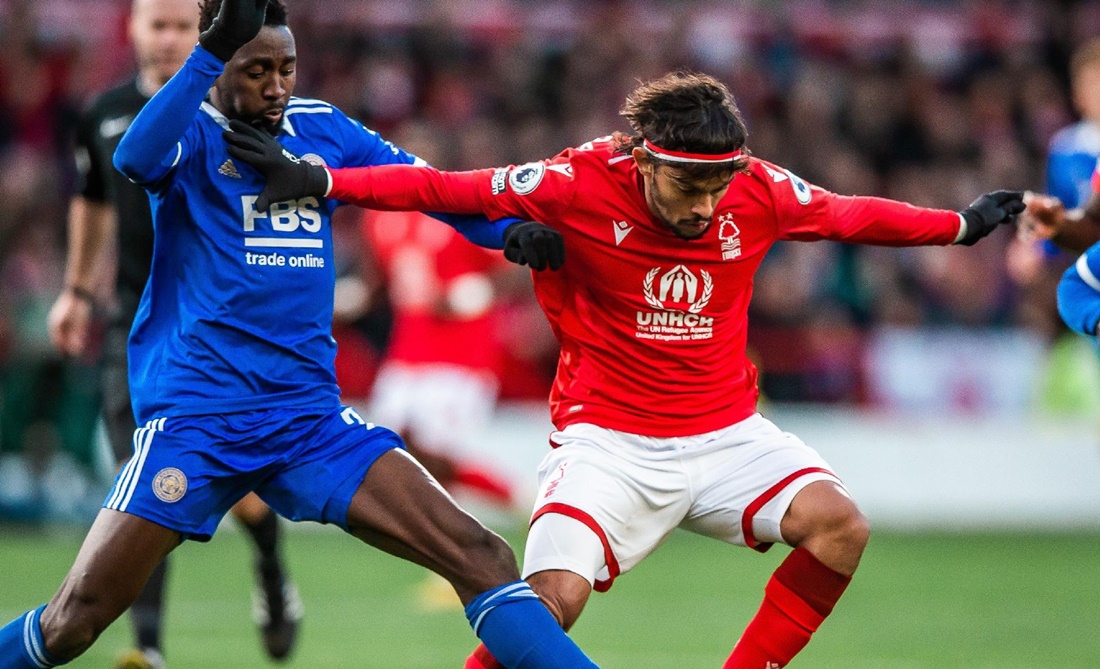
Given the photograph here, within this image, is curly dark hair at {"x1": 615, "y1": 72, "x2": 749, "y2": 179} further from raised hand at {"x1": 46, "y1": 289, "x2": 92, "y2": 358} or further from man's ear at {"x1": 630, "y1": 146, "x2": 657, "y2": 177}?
raised hand at {"x1": 46, "y1": 289, "x2": 92, "y2": 358}

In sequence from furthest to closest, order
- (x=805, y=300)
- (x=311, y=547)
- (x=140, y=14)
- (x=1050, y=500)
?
(x=805, y=300) < (x=1050, y=500) < (x=311, y=547) < (x=140, y=14)

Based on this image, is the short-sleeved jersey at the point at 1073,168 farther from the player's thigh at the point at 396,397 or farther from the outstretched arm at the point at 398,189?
the outstretched arm at the point at 398,189

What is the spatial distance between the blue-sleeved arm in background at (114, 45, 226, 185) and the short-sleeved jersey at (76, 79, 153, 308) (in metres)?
1.53

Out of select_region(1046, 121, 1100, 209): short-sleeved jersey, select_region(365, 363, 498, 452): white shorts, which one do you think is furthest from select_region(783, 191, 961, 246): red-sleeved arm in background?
select_region(365, 363, 498, 452): white shorts

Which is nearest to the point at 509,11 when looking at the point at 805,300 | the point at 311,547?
the point at 805,300

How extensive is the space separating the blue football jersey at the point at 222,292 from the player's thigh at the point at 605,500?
0.82 metres

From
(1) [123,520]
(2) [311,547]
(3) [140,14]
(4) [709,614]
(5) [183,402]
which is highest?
(3) [140,14]

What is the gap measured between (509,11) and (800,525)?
12.0 meters

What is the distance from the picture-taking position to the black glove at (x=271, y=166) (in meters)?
4.65

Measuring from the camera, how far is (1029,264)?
7168 mm

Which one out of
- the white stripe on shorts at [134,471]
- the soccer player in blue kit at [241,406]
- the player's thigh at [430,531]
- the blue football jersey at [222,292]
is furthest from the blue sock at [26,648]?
the player's thigh at [430,531]

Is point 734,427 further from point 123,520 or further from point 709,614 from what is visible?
point 709,614

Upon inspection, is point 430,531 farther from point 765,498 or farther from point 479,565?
point 765,498

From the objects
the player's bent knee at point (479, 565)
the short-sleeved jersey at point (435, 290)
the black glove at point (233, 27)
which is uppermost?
the black glove at point (233, 27)
